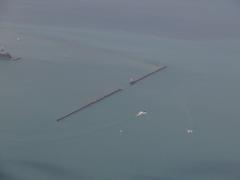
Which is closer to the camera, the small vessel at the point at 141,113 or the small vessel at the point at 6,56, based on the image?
the small vessel at the point at 141,113

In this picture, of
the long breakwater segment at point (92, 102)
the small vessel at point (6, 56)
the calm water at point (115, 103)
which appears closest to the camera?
the calm water at point (115, 103)

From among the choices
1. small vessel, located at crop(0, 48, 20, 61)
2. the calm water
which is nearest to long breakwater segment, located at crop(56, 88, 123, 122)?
the calm water

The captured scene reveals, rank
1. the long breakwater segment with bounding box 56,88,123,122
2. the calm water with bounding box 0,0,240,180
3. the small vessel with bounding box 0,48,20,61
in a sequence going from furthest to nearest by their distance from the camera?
1. the small vessel with bounding box 0,48,20,61
2. the long breakwater segment with bounding box 56,88,123,122
3. the calm water with bounding box 0,0,240,180

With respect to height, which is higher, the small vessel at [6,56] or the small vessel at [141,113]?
the small vessel at [6,56]

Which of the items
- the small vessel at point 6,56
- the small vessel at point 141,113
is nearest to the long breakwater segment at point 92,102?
the small vessel at point 141,113

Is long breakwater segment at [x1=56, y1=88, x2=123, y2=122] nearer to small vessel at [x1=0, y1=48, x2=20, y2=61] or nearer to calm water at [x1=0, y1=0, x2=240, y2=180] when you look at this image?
calm water at [x1=0, y1=0, x2=240, y2=180]

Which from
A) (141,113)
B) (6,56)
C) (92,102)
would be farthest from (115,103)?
(6,56)

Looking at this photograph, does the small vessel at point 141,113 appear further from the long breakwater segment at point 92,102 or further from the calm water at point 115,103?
the long breakwater segment at point 92,102

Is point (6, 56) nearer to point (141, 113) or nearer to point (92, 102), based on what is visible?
point (92, 102)
